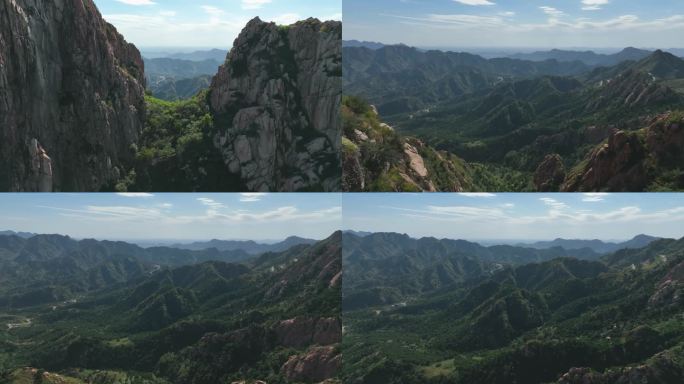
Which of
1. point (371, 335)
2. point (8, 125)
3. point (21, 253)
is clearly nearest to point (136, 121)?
point (8, 125)

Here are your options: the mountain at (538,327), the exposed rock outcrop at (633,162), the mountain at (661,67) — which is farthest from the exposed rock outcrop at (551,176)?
the mountain at (661,67)

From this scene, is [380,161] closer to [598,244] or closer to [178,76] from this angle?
[598,244]

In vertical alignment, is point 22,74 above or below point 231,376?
above

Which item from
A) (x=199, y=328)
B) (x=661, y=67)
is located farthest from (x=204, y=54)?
(x=661, y=67)

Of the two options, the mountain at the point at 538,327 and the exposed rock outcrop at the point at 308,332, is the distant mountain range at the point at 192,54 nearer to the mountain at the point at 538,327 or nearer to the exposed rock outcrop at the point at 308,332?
the exposed rock outcrop at the point at 308,332

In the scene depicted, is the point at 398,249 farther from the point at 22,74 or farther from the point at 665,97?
the point at 665,97

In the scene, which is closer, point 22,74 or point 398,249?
point 398,249

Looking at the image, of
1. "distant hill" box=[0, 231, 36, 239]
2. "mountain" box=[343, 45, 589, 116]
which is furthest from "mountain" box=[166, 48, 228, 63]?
"mountain" box=[343, 45, 589, 116]

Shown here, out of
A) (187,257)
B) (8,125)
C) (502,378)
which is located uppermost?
(8,125)
